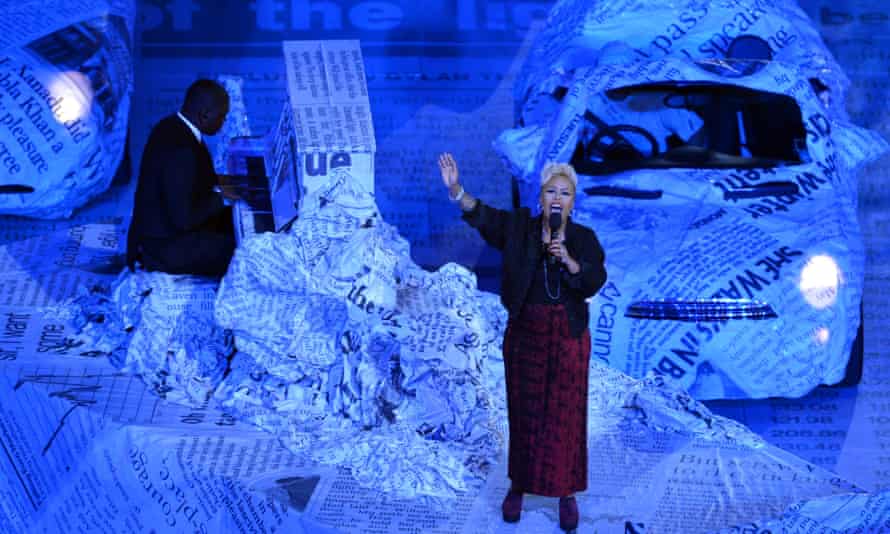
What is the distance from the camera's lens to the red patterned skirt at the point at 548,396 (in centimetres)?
454

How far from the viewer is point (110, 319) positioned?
5.98m

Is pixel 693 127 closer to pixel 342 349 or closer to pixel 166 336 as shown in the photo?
pixel 342 349

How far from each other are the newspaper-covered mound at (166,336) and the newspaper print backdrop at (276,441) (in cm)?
10

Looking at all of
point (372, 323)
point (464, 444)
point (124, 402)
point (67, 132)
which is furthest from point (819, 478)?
point (67, 132)

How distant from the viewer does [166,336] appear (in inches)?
224

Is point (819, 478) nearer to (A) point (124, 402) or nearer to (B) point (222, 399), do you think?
(B) point (222, 399)

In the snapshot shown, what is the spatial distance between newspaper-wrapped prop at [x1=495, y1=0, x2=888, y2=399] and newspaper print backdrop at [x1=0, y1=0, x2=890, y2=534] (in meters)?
0.53

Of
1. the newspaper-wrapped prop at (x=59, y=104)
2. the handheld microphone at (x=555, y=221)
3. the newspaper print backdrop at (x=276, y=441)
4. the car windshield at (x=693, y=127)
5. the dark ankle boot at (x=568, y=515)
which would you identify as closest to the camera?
the handheld microphone at (x=555, y=221)

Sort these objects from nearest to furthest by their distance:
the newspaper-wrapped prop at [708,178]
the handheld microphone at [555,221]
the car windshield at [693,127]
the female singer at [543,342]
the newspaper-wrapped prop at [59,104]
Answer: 1. the handheld microphone at [555,221]
2. the female singer at [543,342]
3. the newspaper-wrapped prop at [708,178]
4. the car windshield at [693,127]
5. the newspaper-wrapped prop at [59,104]

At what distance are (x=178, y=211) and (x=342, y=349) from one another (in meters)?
0.89

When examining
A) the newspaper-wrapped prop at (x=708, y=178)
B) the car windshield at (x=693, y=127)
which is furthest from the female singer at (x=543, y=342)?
the car windshield at (x=693, y=127)

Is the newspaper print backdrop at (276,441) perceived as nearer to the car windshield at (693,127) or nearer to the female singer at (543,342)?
the female singer at (543,342)

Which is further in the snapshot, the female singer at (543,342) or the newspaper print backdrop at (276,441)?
the newspaper print backdrop at (276,441)

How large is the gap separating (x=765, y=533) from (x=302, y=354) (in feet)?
6.08
